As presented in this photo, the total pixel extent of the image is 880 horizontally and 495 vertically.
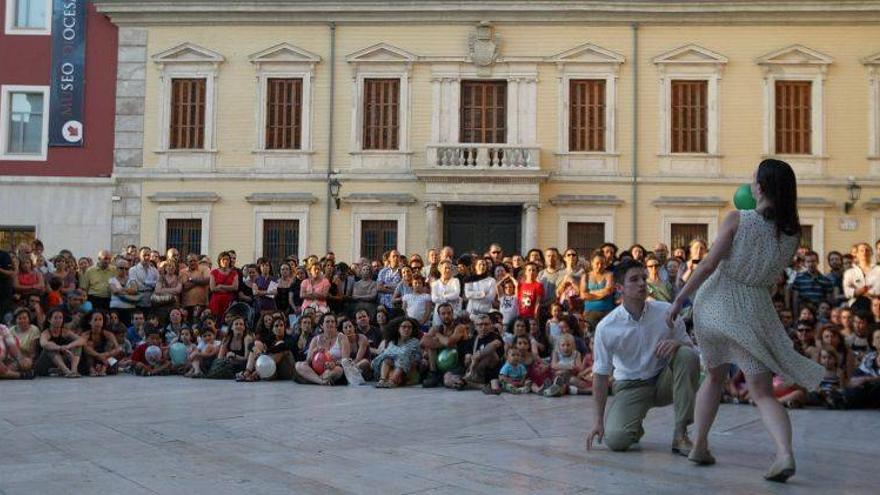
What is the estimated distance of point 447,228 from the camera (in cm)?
2566

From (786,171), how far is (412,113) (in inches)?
796

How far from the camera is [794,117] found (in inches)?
1000

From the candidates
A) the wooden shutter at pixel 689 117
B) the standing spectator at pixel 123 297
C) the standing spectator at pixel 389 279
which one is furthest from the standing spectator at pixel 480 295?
the wooden shutter at pixel 689 117

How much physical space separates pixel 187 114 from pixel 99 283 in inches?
413

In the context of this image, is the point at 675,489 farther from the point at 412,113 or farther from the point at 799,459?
the point at 412,113

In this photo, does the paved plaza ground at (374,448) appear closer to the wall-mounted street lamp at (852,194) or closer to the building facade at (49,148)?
the wall-mounted street lamp at (852,194)

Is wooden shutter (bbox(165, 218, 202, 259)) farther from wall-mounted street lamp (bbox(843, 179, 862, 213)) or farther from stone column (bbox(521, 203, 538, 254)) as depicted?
wall-mounted street lamp (bbox(843, 179, 862, 213))

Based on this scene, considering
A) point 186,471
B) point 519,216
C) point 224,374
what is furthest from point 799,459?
point 519,216

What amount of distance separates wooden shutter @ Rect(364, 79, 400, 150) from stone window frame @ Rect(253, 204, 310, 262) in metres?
2.45

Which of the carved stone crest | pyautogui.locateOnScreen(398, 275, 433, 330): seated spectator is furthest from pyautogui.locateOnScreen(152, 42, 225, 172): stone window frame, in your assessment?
pyautogui.locateOnScreen(398, 275, 433, 330): seated spectator

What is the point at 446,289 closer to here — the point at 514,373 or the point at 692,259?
the point at 514,373

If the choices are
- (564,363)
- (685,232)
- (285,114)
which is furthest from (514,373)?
(285,114)

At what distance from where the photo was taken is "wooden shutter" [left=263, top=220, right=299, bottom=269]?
1024 inches

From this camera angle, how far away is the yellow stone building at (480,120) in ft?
82.5
